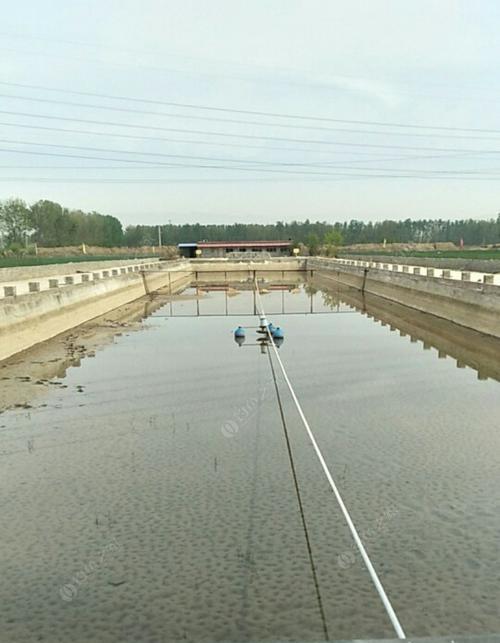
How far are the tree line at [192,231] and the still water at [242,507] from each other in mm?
87604

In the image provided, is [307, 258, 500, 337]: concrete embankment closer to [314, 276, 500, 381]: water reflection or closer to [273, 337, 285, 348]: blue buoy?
[314, 276, 500, 381]: water reflection

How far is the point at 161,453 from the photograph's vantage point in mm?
8430

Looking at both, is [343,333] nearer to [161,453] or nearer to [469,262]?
[161,453]

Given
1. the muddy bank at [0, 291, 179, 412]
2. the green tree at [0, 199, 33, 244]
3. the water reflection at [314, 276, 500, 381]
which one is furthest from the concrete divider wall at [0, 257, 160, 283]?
the green tree at [0, 199, 33, 244]

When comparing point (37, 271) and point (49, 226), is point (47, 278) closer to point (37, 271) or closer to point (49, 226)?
point (37, 271)

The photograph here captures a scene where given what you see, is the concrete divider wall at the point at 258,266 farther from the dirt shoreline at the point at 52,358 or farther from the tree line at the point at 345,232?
the tree line at the point at 345,232

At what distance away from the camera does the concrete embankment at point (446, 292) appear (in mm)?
19062

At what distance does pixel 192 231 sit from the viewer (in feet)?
558

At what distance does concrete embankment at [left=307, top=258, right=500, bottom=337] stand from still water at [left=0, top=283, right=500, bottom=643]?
5.83 m

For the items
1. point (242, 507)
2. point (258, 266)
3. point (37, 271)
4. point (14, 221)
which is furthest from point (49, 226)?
point (242, 507)

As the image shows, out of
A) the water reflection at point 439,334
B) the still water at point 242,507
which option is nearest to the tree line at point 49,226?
the water reflection at point 439,334

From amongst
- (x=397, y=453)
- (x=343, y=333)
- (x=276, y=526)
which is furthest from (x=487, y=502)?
(x=343, y=333)

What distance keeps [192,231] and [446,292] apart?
498 feet

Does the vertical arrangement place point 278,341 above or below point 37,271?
below
